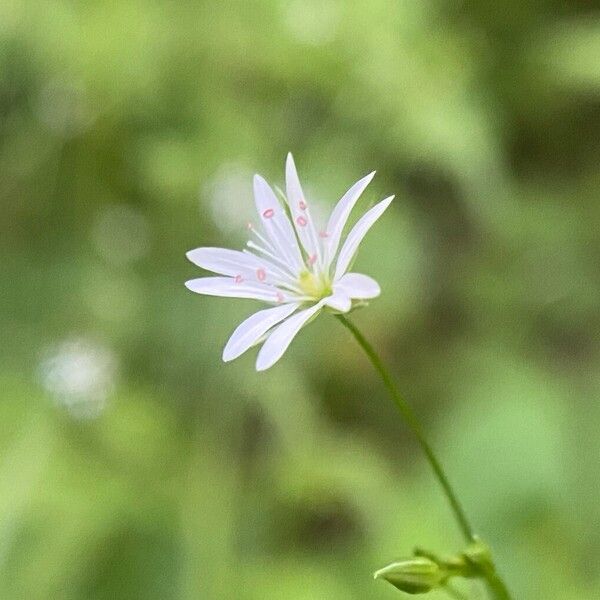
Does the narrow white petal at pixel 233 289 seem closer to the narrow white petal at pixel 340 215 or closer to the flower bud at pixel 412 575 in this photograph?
the narrow white petal at pixel 340 215

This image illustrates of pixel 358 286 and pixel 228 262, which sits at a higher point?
pixel 228 262

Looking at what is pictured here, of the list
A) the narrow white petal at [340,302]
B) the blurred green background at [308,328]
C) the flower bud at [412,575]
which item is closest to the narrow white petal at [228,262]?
the narrow white petal at [340,302]

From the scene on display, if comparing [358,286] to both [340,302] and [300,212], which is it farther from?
[300,212]

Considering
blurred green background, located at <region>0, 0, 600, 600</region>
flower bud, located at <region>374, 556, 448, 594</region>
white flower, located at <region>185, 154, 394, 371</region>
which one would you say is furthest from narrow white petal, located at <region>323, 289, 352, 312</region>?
blurred green background, located at <region>0, 0, 600, 600</region>

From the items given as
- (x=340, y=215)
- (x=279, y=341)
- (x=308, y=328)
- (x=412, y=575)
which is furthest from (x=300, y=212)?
(x=308, y=328)

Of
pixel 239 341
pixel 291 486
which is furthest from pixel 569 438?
pixel 239 341

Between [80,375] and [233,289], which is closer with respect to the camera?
[233,289]

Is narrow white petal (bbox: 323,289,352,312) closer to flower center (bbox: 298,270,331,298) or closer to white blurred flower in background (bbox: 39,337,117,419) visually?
flower center (bbox: 298,270,331,298)
